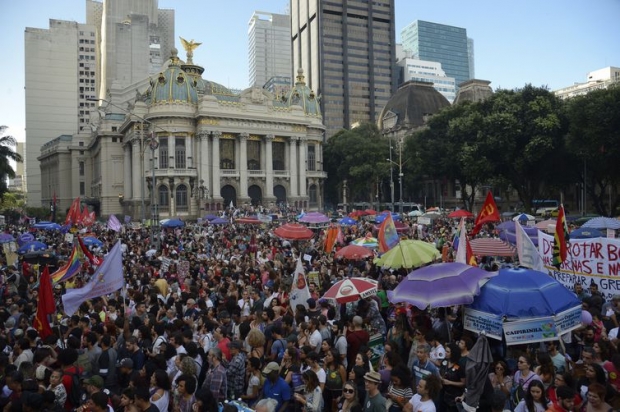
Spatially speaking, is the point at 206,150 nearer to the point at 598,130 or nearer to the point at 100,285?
the point at 598,130

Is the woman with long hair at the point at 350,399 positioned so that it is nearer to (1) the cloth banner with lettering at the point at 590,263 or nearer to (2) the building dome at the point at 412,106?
(1) the cloth banner with lettering at the point at 590,263

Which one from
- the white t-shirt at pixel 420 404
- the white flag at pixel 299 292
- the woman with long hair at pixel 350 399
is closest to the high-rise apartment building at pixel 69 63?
the white flag at pixel 299 292

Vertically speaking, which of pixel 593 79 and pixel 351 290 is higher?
pixel 593 79

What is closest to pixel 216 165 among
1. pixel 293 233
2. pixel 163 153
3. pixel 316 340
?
pixel 163 153

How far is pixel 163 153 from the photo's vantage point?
60594mm

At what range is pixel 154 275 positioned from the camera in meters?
17.9

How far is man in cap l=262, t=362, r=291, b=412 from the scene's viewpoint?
21.4ft

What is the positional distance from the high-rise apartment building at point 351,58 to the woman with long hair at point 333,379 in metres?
114

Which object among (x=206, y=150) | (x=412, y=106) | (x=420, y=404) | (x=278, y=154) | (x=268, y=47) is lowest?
(x=420, y=404)

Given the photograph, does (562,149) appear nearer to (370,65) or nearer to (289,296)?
(289,296)

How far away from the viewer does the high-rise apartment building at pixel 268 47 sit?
175 m

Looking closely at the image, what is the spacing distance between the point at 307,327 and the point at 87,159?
8908cm

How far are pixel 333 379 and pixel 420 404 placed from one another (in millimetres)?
1461

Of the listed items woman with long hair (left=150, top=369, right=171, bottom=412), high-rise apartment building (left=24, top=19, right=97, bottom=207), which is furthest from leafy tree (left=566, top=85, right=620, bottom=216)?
high-rise apartment building (left=24, top=19, right=97, bottom=207)
